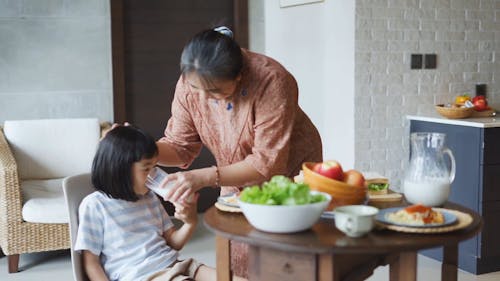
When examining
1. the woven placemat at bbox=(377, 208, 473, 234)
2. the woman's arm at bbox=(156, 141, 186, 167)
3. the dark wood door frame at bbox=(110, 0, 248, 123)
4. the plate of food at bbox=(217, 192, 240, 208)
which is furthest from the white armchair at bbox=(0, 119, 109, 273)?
the woven placemat at bbox=(377, 208, 473, 234)

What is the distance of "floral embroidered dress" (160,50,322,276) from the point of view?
6.33 ft

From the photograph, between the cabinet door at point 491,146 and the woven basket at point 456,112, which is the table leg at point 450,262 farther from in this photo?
the woven basket at point 456,112

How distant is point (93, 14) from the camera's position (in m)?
4.23

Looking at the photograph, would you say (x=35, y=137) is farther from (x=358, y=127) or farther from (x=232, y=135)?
(x=232, y=135)

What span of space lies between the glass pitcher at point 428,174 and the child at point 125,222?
617mm

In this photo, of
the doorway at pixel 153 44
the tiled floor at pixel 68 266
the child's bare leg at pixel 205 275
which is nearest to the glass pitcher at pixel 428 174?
the child's bare leg at pixel 205 275

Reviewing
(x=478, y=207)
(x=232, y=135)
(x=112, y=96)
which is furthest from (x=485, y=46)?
(x=232, y=135)

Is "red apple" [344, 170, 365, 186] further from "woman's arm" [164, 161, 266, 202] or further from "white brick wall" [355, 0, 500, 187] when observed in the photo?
"white brick wall" [355, 0, 500, 187]

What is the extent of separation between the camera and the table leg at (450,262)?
1.83m

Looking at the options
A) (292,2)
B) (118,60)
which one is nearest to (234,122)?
(292,2)

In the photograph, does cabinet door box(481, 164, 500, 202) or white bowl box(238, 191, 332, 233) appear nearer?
white bowl box(238, 191, 332, 233)

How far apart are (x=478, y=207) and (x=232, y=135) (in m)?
2.00

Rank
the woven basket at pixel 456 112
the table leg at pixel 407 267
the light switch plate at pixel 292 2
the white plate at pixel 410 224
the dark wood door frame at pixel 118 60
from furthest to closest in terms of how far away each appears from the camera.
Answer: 1. the dark wood door frame at pixel 118 60
2. the light switch plate at pixel 292 2
3. the woven basket at pixel 456 112
4. the table leg at pixel 407 267
5. the white plate at pixel 410 224

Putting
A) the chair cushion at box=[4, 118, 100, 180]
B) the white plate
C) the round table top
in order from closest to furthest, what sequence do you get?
the round table top, the white plate, the chair cushion at box=[4, 118, 100, 180]
